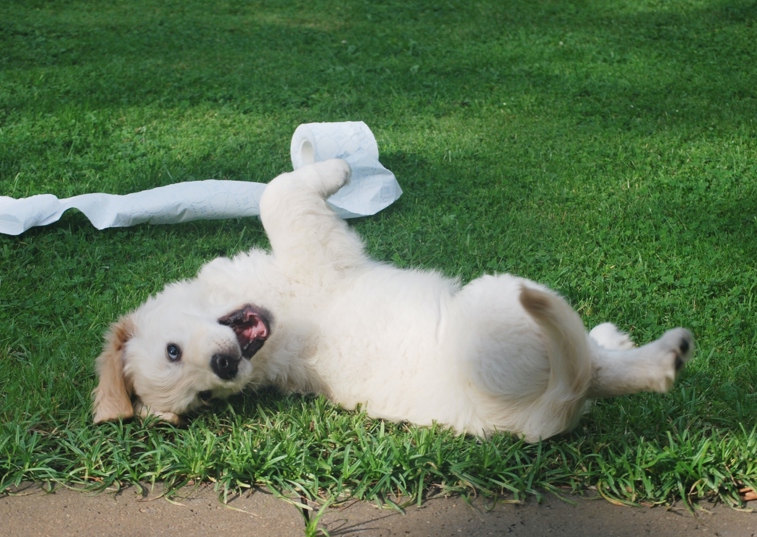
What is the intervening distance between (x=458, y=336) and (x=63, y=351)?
6.23ft

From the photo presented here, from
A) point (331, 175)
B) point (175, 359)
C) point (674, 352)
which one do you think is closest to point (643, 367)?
point (674, 352)

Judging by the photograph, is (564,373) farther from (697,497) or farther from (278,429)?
(278,429)

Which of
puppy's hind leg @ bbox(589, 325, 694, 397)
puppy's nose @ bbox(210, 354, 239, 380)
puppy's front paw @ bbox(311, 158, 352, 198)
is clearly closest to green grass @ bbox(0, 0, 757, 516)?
puppy's nose @ bbox(210, 354, 239, 380)

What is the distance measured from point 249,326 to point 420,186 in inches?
82.3

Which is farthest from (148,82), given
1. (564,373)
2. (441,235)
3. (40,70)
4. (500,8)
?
(564,373)

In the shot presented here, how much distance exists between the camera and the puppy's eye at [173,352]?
121 inches

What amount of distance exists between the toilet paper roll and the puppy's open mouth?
1502 millimetres

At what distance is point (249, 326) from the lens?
3.19m

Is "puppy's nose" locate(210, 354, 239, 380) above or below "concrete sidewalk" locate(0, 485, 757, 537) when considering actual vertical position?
above

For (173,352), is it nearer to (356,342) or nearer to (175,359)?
(175,359)

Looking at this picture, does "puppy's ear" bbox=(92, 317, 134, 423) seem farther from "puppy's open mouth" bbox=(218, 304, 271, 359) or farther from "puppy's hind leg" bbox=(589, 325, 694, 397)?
"puppy's hind leg" bbox=(589, 325, 694, 397)

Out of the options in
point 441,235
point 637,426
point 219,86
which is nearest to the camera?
point 637,426

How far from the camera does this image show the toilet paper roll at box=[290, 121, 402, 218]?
4.62 meters

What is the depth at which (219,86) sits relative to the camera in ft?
21.1
